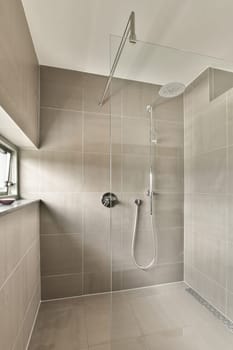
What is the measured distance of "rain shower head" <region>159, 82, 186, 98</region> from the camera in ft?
5.19

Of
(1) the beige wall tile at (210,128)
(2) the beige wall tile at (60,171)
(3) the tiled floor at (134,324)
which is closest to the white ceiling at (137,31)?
(1) the beige wall tile at (210,128)

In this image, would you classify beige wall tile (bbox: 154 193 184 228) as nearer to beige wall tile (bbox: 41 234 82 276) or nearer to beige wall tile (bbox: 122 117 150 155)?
beige wall tile (bbox: 122 117 150 155)

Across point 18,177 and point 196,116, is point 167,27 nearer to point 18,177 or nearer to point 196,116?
point 196,116

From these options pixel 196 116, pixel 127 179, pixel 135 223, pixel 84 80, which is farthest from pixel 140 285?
pixel 84 80

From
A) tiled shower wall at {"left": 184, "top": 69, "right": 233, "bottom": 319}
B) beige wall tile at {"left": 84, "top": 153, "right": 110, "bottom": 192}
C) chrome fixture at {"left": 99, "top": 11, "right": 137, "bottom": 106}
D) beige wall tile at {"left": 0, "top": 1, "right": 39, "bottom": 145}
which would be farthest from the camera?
beige wall tile at {"left": 84, "top": 153, "right": 110, "bottom": 192}

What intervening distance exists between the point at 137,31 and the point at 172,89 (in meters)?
0.55

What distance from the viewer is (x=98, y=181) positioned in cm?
179

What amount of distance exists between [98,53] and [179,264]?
6.80 feet

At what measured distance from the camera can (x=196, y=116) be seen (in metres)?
1.66

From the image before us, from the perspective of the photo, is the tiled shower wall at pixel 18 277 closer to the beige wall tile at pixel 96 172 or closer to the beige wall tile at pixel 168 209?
the beige wall tile at pixel 96 172

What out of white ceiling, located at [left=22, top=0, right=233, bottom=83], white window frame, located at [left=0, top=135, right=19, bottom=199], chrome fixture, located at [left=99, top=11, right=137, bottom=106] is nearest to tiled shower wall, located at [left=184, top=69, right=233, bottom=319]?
white ceiling, located at [left=22, top=0, right=233, bottom=83]

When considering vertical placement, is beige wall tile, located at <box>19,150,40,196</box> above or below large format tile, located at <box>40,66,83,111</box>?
below

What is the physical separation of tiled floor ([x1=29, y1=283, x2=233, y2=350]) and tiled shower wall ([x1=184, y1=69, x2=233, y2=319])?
0.25 m

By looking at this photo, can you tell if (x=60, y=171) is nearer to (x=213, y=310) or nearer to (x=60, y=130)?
(x=60, y=130)
